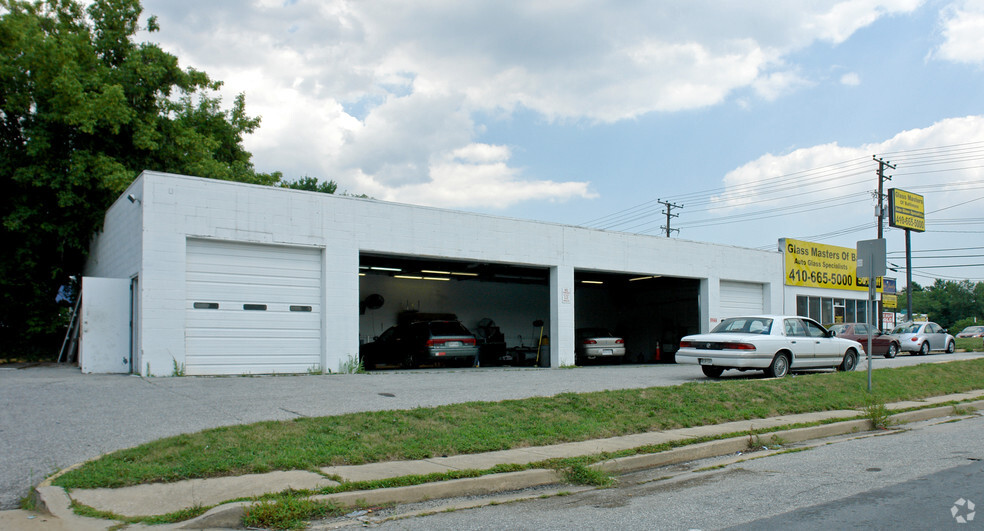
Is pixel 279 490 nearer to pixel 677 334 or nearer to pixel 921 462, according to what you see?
pixel 921 462

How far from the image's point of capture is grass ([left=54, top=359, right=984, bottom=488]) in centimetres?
682

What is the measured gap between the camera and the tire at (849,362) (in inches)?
696

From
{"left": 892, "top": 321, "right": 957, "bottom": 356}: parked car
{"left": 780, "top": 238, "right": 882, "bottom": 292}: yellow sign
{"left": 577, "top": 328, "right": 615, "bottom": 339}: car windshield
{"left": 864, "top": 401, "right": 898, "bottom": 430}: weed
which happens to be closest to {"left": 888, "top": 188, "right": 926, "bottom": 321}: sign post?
{"left": 780, "top": 238, "right": 882, "bottom": 292}: yellow sign

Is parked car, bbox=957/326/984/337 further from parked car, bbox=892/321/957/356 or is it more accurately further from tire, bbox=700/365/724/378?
tire, bbox=700/365/724/378

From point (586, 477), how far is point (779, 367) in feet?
33.5

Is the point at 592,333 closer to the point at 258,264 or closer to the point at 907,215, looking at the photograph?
the point at 258,264

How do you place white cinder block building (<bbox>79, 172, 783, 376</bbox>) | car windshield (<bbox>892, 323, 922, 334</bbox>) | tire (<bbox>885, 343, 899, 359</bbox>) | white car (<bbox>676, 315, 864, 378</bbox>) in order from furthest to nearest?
car windshield (<bbox>892, 323, 922, 334</bbox>), tire (<bbox>885, 343, 899, 359</bbox>), white car (<bbox>676, 315, 864, 378</bbox>), white cinder block building (<bbox>79, 172, 783, 376</bbox>)

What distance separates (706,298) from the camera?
26.8 m

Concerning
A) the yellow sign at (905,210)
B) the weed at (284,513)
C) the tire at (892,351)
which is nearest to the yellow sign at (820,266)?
the tire at (892,351)

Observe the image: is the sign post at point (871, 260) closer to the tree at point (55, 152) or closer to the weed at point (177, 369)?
the weed at point (177, 369)

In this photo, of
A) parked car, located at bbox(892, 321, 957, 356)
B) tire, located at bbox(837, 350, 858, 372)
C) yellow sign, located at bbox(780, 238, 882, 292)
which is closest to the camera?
tire, located at bbox(837, 350, 858, 372)

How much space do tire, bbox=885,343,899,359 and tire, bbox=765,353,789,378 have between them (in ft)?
48.6

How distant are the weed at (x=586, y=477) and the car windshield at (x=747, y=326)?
9.88 m

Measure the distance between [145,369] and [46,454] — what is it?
7.62 metres
